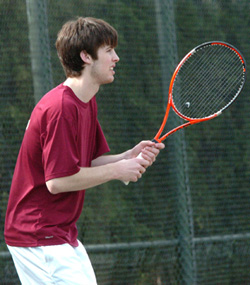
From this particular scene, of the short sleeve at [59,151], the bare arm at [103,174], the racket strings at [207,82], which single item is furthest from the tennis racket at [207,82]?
the short sleeve at [59,151]

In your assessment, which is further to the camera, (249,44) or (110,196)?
(249,44)

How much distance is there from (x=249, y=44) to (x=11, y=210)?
311cm

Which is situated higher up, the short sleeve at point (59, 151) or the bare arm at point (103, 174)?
the short sleeve at point (59, 151)

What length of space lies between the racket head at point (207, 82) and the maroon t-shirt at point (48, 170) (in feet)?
4.98

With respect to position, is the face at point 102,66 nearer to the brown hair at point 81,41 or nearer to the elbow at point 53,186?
the brown hair at point 81,41

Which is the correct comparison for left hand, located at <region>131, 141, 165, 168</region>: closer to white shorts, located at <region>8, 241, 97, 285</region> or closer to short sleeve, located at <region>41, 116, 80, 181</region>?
short sleeve, located at <region>41, 116, 80, 181</region>

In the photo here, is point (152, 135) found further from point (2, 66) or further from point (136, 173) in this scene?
point (136, 173)

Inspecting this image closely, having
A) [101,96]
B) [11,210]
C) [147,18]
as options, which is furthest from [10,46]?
[11,210]

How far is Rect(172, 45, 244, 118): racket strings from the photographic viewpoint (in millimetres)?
4348

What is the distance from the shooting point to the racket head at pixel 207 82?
14.3 ft

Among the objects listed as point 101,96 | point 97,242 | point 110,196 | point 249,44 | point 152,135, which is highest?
point 249,44

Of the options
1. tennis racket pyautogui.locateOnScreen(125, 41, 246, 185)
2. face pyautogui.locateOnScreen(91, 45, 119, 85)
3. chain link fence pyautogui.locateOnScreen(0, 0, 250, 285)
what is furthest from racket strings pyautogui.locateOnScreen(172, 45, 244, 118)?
face pyautogui.locateOnScreen(91, 45, 119, 85)

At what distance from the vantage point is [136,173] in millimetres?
2920

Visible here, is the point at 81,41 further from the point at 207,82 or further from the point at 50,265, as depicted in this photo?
the point at 207,82
